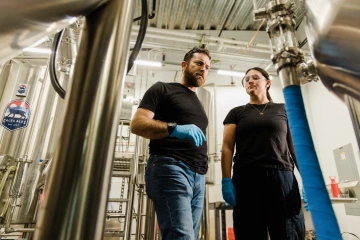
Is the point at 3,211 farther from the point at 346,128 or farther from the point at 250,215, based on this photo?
the point at 346,128

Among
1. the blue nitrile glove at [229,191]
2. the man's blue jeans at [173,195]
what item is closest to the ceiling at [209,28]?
the blue nitrile glove at [229,191]

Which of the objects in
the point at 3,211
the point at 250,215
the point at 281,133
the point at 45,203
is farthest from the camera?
the point at 3,211

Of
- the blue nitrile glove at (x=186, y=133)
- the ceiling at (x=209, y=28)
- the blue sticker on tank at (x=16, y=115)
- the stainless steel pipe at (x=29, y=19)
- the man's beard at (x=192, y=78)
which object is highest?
the ceiling at (x=209, y=28)

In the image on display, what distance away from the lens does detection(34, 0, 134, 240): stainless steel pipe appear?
203 mm

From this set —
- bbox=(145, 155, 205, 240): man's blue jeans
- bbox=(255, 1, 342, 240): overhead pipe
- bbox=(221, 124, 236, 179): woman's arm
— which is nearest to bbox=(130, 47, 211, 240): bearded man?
bbox=(145, 155, 205, 240): man's blue jeans

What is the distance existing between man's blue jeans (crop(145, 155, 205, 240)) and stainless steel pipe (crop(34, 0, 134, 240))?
66 cm

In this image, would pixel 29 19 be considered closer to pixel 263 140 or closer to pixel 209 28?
pixel 263 140

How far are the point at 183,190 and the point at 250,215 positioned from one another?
403 millimetres

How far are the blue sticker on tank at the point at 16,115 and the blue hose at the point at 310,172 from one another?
234 centimetres

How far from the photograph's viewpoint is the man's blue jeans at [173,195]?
0.82 meters

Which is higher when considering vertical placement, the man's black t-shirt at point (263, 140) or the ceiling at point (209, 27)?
the ceiling at point (209, 27)

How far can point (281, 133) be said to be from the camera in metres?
1.20

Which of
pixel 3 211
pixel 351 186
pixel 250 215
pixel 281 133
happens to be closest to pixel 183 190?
pixel 250 215

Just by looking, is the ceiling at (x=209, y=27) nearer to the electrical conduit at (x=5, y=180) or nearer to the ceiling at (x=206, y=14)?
the ceiling at (x=206, y=14)
